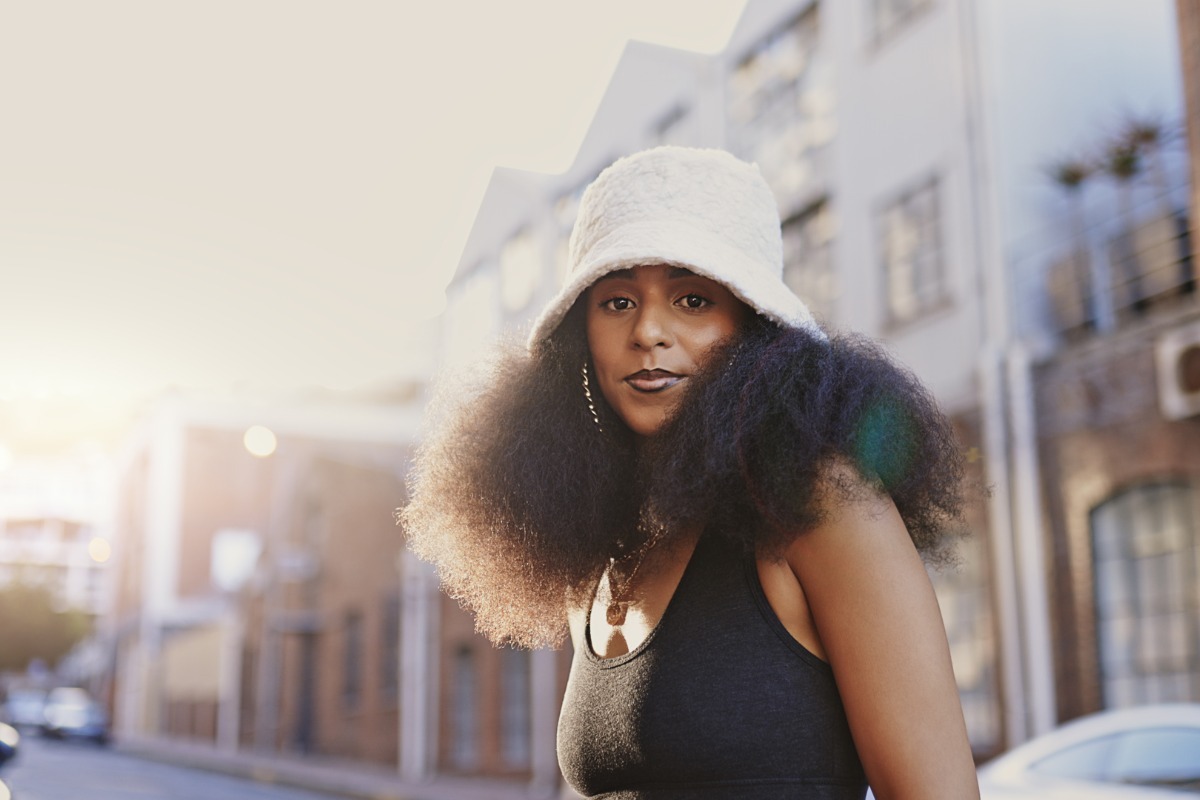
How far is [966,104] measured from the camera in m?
14.3

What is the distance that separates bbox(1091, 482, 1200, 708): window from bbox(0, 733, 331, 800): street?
1097 cm

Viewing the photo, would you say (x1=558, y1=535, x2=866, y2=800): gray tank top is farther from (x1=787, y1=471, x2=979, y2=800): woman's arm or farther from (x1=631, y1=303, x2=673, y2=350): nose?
(x1=631, y1=303, x2=673, y2=350): nose

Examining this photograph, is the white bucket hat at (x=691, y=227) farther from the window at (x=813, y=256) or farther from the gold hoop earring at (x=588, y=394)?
the window at (x=813, y=256)

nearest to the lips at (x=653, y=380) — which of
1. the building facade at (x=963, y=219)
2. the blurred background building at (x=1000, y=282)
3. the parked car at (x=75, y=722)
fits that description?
the blurred background building at (x=1000, y=282)

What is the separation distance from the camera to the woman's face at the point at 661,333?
72.6 inches

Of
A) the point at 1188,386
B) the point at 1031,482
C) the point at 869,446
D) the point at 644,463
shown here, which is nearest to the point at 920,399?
the point at 869,446

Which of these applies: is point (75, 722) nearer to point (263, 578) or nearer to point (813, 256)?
point (263, 578)

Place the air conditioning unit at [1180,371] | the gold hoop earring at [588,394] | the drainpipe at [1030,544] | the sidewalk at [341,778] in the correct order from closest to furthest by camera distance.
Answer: the gold hoop earring at [588,394] < the air conditioning unit at [1180,371] < the drainpipe at [1030,544] < the sidewalk at [341,778]

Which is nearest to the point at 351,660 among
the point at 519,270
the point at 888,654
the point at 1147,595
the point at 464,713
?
the point at 464,713

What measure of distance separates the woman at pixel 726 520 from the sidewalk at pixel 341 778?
1763 centimetres

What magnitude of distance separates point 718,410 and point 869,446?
0.18 metres

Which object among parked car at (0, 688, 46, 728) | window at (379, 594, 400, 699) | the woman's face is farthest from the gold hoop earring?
parked car at (0, 688, 46, 728)

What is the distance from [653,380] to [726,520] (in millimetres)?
266

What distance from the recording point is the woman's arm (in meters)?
1.57
